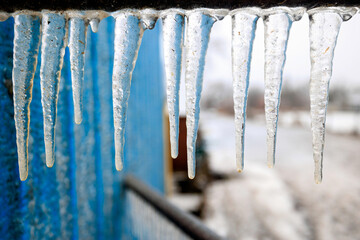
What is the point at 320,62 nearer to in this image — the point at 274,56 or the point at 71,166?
the point at 274,56

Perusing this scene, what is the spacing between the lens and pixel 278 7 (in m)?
0.63

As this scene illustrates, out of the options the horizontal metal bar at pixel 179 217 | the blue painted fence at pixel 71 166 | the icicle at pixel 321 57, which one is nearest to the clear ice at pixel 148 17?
the icicle at pixel 321 57

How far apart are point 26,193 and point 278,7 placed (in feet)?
3.74

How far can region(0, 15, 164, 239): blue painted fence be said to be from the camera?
3.27ft

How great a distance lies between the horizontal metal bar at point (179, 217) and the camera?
4.58ft

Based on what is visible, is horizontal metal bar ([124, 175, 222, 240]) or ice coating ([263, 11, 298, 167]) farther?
horizontal metal bar ([124, 175, 222, 240])

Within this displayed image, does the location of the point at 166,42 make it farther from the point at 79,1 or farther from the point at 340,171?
the point at 340,171

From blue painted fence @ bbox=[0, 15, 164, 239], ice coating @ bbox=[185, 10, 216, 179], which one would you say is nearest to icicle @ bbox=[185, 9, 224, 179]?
ice coating @ bbox=[185, 10, 216, 179]

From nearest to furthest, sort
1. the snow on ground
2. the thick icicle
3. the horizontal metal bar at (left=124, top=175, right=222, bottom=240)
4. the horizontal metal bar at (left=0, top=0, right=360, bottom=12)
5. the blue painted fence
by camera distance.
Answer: the horizontal metal bar at (left=0, top=0, right=360, bottom=12) < the thick icicle < the blue painted fence < the horizontal metal bar at (left=124, top=175, right=222, bottom=240) < the snow on ground

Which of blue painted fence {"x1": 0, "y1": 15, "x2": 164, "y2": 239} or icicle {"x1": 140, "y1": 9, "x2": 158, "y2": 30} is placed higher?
icicle {"x1": 140, "y1": 9, "x2": 158, "y2": 30}

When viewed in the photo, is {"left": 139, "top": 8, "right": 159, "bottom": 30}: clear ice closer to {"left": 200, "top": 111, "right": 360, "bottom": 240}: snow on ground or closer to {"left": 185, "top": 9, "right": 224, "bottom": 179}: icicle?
{"left": 185, "top": 9, "right": 224, "bottom": 179}: icicle

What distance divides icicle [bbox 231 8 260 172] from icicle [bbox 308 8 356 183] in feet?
0.47

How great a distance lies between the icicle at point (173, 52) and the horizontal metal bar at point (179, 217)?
857mm

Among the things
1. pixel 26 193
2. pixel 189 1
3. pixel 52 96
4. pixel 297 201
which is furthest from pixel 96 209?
pixel 297 201
